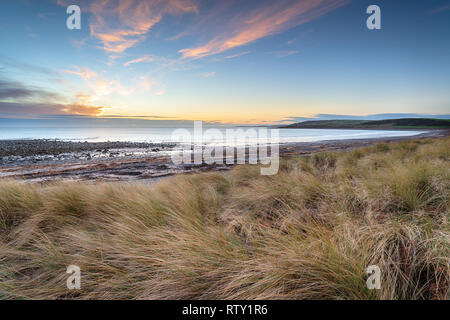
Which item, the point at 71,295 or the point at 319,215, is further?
the point at 319,215

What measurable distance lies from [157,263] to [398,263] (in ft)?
7.50

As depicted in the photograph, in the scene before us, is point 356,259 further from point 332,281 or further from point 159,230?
point 159,230

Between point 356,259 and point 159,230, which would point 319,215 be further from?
point 159,230

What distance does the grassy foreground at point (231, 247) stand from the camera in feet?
5.67

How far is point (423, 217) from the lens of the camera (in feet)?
8.36

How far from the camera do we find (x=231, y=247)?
2.27 m

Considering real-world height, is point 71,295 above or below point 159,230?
below

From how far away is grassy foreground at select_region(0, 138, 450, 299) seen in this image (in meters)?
1.73

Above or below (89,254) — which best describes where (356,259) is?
above
